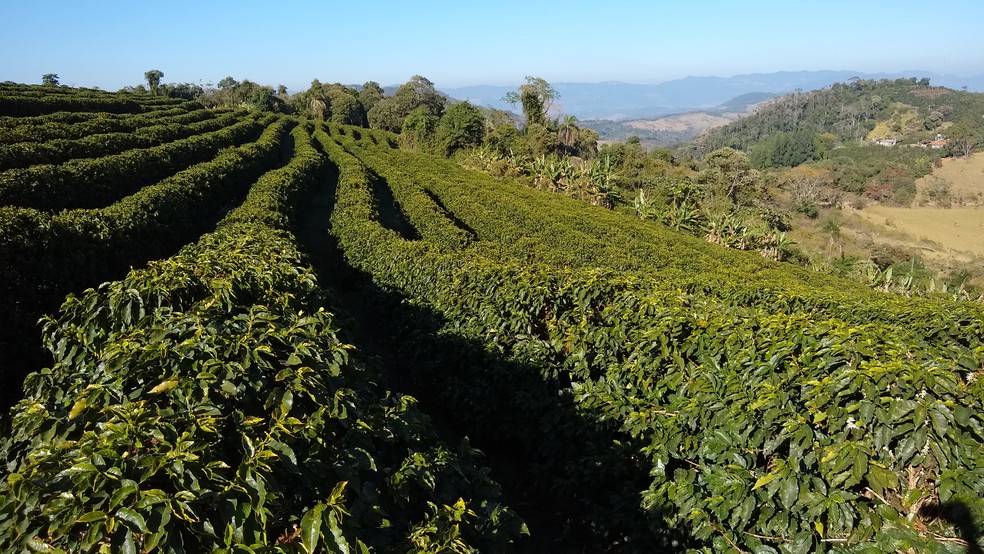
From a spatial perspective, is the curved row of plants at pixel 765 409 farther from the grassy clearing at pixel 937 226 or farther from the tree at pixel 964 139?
the tree at pixel 964 139

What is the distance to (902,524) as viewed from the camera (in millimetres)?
2869

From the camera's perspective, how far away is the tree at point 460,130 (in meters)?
45.6

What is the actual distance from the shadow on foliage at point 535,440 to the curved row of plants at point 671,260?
11.9 feet

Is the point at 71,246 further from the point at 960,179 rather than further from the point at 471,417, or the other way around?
the point at 960,179

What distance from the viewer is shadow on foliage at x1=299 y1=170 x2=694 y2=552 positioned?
15.0ft

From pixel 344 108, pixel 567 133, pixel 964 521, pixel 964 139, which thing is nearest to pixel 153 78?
pixel 344 108

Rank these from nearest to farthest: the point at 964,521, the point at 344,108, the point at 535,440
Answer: the point at 964,521, the point at 535,440, the point at 344,108

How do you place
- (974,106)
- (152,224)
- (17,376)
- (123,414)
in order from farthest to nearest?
(974,106), (152,224), (17,376), (123,414)

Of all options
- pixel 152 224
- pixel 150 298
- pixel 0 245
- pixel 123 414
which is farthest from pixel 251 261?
pixel 152 224

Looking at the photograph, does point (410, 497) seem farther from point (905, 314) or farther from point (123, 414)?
point (905, 314)

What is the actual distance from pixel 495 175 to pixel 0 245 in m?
30.0

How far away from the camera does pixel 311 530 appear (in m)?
1.95

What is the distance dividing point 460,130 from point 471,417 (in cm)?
4192

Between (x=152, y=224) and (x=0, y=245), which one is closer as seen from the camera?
(x=0, y=245)
